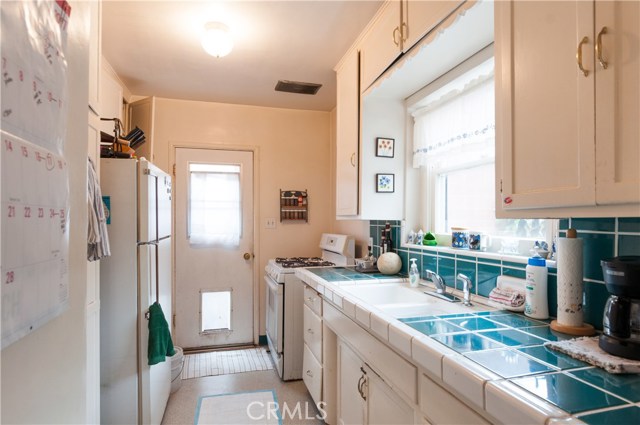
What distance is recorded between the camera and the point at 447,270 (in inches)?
71.7

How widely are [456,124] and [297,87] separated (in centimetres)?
158

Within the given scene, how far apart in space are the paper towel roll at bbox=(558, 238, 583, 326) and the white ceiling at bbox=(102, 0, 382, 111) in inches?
59.7

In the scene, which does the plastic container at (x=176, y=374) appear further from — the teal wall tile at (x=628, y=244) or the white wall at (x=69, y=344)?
the teal wall tile at (x=628, y=244)

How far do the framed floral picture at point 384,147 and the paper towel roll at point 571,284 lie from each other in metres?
1.30

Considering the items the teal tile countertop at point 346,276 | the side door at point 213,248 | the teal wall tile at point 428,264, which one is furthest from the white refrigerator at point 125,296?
the teal wall tile at point 428,264

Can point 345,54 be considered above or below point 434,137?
above

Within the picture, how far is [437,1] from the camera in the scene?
134 cm

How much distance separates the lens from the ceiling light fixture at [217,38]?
1.93m

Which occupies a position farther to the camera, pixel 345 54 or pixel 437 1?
pixel 345 54

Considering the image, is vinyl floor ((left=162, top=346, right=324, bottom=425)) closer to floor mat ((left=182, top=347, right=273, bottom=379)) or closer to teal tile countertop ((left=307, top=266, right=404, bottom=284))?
floor mat ((left=182, top=347, right=273, bottom=379))

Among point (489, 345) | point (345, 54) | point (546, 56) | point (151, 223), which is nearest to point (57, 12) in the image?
point (546, 56)

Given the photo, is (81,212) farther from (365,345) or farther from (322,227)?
(322,227)

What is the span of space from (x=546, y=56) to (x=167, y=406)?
9.32 ft

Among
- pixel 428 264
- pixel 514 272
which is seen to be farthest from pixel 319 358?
pixel 514 272
